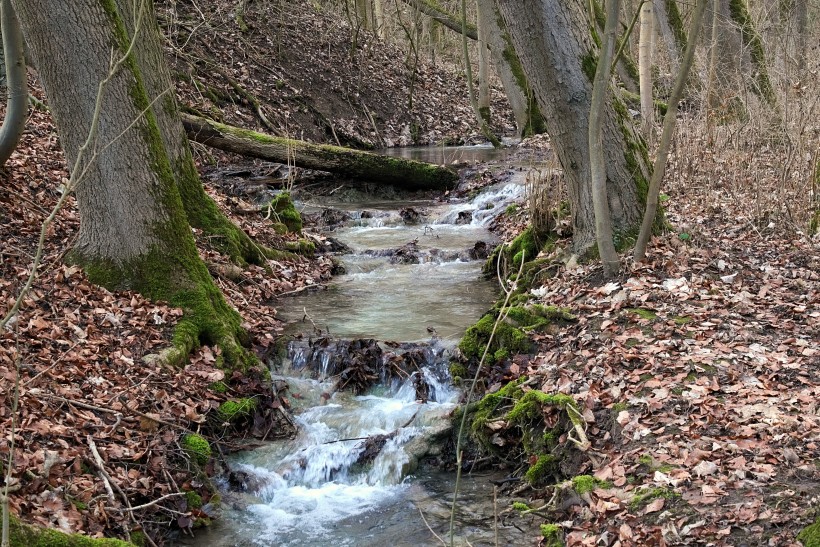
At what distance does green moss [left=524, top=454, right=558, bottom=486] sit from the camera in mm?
5258

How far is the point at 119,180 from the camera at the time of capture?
21.7 ft

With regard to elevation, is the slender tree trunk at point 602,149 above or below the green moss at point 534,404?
above

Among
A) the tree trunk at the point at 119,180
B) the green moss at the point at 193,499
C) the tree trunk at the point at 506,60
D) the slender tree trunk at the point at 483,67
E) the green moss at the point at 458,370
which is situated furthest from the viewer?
the slender tree trunk at the point at 483,67

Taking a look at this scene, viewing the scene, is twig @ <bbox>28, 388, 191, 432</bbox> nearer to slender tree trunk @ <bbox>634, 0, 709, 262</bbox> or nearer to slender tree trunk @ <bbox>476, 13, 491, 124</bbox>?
slender tree trunk @ <bbox>634, 0, 709, 262</bbox>

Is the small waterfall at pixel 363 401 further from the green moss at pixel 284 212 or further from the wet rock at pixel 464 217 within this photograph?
the wet rock at pixel 464 217

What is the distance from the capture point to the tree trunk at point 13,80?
6.70 m

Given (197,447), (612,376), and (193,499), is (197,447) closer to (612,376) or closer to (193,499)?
(193,499)

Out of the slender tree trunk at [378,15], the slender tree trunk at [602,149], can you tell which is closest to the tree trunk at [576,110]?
the slender tree trunk at [602,149]

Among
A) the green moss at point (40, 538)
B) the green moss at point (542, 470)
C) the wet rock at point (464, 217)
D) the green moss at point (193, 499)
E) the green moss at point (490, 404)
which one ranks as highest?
the wet rock at point (464, 217)

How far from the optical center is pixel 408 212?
42.6ft

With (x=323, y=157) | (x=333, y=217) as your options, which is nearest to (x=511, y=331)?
(x=333, y=217)

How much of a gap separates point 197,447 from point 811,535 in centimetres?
410

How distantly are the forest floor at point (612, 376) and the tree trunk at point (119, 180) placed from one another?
0.69 feet

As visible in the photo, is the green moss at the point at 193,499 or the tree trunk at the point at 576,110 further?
the tree trunk at the point at 576,110
